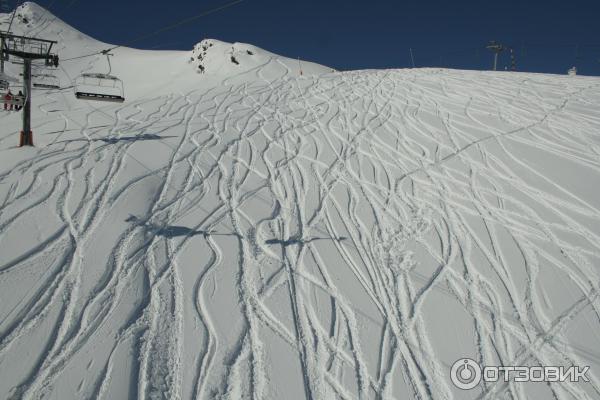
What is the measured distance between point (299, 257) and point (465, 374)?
9.64 ft

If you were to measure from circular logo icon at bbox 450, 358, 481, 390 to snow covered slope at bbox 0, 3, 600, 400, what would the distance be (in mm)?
88

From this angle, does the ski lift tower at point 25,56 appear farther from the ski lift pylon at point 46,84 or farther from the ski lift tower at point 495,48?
the ski lift tower at point 495,48

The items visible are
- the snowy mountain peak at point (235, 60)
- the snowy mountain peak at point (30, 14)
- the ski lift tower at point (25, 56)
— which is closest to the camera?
the ski lift tower at point (25, 56)

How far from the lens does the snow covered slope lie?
481 cm

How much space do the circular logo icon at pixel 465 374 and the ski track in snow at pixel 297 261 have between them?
106mm

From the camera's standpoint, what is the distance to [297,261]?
6.80 meters

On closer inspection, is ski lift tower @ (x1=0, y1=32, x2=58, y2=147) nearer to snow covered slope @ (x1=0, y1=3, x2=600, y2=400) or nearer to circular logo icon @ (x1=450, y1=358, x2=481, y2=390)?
snow covered slope @ (x1=0, y1=3, x2=600, y2=400)

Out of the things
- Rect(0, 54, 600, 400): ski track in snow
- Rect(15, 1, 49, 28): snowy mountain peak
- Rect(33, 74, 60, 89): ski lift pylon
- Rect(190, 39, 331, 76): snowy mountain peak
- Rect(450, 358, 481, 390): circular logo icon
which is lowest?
Rect(450, 358, 481, 390): circular logo icon

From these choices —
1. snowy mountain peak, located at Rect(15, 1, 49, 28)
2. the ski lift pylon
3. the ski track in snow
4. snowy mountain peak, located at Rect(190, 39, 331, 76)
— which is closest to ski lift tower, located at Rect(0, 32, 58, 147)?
the ski lift pylon

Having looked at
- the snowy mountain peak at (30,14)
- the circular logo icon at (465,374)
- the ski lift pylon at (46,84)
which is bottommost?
the circular logo icon at (465,374)

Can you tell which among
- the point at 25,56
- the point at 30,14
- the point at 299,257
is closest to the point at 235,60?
the point at 25,56

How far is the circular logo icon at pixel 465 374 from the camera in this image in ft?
15.5

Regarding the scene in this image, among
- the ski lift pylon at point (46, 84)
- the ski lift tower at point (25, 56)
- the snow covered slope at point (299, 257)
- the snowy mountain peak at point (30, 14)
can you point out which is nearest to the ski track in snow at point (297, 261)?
the snow covered slope at point (299, 257)

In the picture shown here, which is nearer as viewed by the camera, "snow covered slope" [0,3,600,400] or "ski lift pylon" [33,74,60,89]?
"snow covered slope" [0,3,600,400]
